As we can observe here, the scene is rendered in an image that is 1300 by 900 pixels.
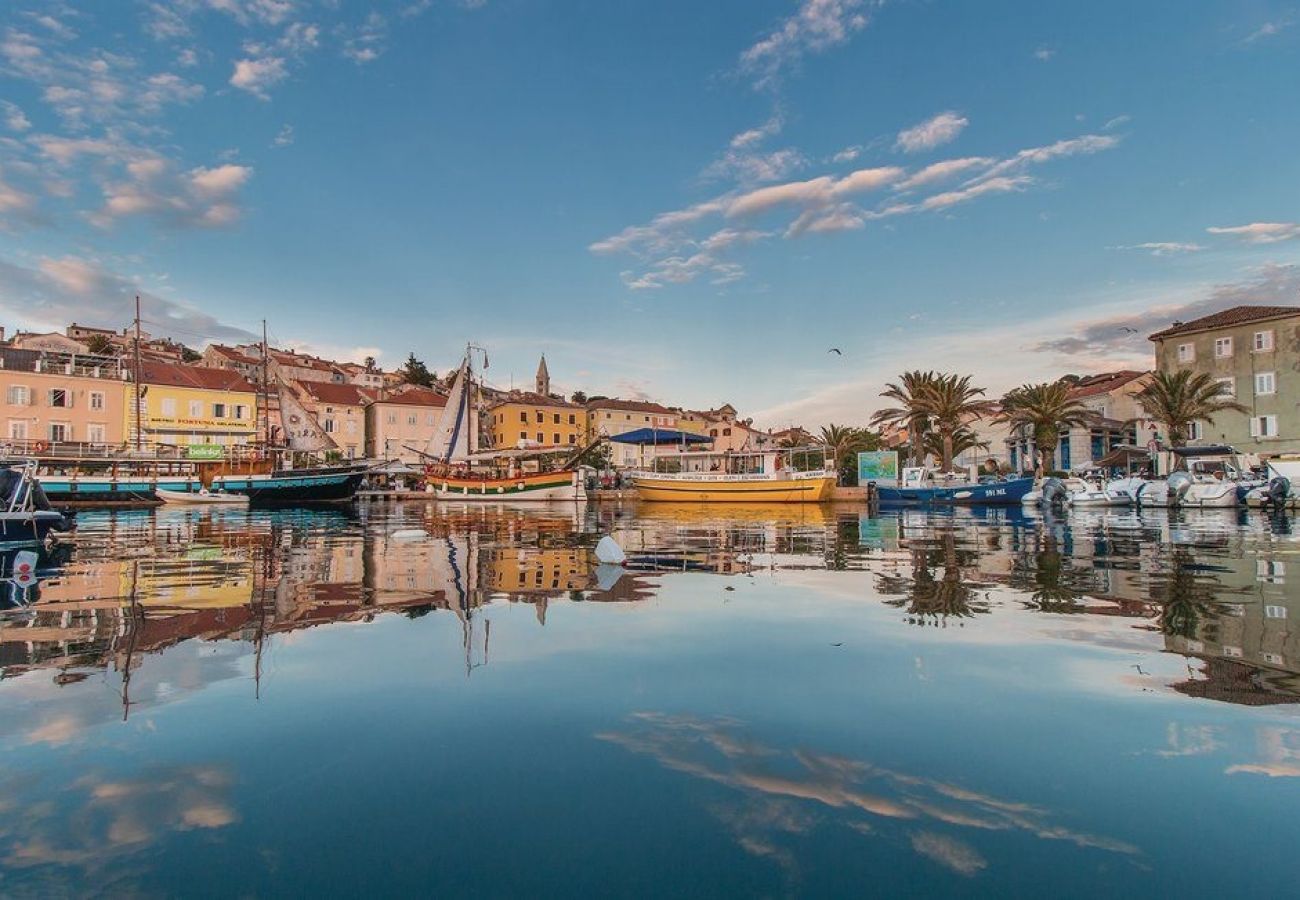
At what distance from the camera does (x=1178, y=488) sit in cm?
3728

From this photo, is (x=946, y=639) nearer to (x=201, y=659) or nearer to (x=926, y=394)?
(x=201, y=659)

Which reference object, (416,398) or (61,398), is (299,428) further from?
(416,398)

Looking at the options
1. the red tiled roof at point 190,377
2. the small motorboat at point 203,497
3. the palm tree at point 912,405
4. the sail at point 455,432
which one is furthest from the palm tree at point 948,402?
the red tiled roof at point 190,377

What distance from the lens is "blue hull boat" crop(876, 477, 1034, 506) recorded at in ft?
142

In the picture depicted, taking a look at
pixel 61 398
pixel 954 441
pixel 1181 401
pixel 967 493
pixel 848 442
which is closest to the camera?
pixel 967 493

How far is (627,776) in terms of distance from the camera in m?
3.71

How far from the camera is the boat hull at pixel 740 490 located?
166 feet

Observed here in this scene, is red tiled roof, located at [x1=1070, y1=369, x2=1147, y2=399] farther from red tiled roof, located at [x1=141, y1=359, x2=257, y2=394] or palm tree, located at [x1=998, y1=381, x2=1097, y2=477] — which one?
red tiled roof, located at [x1=141, y1=359, x2=257, y2=394]

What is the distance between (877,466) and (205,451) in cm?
5328

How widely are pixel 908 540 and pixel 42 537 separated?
66.7 feet

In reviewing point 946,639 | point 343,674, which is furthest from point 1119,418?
point 343,674

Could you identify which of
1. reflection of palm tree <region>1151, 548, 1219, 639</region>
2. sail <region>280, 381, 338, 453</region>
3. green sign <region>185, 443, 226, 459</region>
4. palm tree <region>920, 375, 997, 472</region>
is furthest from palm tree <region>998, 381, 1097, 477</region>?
green sign <region>185, 443, 226, 459</region>

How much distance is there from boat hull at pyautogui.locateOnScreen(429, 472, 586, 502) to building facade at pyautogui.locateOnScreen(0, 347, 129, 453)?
25069 mm

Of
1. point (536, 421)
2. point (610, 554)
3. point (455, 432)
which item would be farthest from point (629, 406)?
point (610, 554)
